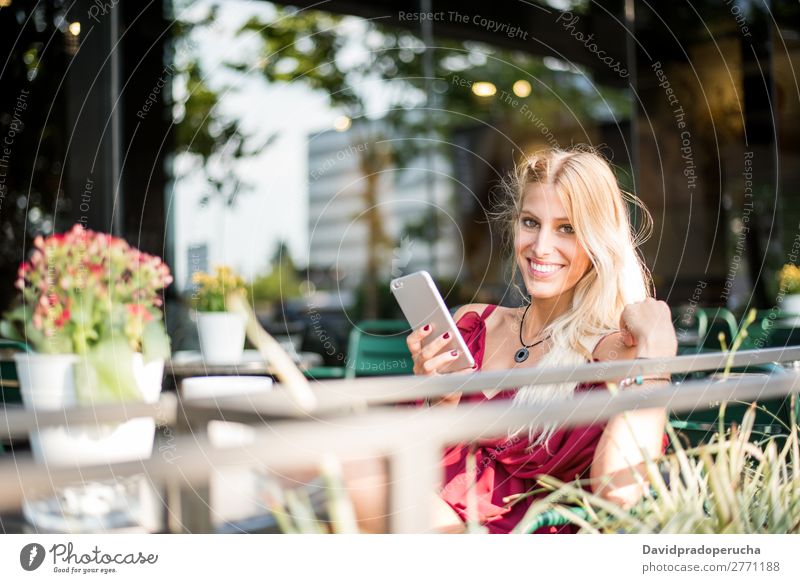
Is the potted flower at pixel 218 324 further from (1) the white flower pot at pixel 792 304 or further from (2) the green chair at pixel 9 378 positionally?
(1) the white flower pot at pixel 792 304

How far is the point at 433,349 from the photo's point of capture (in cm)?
164

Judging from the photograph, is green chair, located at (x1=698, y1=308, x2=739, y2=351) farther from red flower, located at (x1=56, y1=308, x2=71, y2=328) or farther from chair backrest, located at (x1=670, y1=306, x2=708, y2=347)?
red flower, located at (x1=56, y1=308, x2=71, y2=328)

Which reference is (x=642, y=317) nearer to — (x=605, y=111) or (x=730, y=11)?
(x=730, y=11)

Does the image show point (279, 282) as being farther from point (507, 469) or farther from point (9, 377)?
point (507, 469)

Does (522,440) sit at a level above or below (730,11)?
below

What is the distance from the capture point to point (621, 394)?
133 cm

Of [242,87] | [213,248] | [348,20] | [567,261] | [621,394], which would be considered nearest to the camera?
[621,394]

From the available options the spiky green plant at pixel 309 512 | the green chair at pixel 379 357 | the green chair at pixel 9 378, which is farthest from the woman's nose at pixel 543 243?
the green chair at pixel 379 357

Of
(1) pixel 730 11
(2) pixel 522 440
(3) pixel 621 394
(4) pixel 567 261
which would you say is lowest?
(2) pixel 522 440

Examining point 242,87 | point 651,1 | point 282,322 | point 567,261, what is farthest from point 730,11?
point 567,261

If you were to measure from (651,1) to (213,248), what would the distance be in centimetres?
308

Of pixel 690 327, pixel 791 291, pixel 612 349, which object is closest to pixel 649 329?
pixel 612 349

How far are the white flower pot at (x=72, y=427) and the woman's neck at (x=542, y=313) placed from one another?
73 cm

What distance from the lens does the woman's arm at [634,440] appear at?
139 cm
